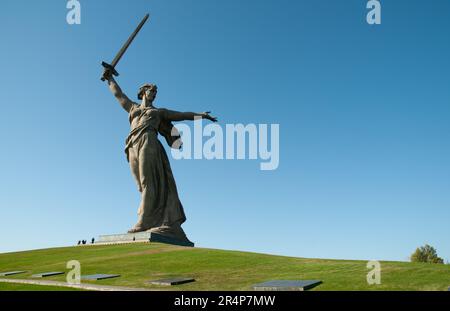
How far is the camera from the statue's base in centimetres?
2917

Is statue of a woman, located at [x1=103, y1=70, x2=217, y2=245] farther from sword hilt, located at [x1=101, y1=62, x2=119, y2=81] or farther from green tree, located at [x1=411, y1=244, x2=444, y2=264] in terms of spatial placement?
green tree, located at [x1=411, y1=244, x2=444, y2=264]

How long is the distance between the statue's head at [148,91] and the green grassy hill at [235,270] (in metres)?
15.6

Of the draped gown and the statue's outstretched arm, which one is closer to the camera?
the draped gown

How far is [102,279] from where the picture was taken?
14.5 metres

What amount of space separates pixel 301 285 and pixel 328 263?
5305 millimetres

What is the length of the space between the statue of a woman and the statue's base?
0.43 metres

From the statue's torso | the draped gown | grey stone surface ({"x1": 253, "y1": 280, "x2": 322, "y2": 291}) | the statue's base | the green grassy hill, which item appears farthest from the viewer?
the statue's torso

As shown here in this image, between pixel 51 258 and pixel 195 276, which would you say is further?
pixel 51 258

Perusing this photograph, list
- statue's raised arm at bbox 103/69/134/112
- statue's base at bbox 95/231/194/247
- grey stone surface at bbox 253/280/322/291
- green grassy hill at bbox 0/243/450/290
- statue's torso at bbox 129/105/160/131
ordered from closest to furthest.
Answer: grey stone surface at bbox 253/280/322/291 < green grassy hill at bbox 0/243/450/290 < statue's base at bbox 95/231/194/247 < statue's torso at bbox 129/105/160/131 < statue's raised arm at bbox 103/69/134/112

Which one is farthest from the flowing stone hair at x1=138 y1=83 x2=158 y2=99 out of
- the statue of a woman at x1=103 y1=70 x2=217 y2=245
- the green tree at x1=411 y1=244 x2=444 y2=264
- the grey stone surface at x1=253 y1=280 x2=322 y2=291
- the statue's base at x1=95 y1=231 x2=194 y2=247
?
the green tree at x1=411 y1=244 x2=444 y2=264

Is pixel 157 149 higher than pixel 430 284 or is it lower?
higher

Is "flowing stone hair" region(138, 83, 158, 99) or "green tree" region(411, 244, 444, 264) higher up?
"flowing stone hair" region(138, 83, 158, 99)
